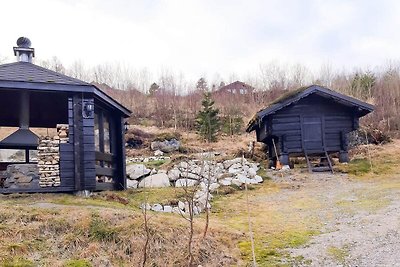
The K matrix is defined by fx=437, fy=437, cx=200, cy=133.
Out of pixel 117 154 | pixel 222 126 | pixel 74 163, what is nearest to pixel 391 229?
pixel 74 163

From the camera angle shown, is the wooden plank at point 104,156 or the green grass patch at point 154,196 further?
the wooden plank at point 104,156

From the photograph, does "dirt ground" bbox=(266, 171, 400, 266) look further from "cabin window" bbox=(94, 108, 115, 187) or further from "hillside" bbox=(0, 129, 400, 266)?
"cabin window" bbox=(94, 108, 115, 187)

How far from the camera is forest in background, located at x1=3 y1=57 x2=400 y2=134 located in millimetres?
27750

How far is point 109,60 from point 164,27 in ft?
69.2

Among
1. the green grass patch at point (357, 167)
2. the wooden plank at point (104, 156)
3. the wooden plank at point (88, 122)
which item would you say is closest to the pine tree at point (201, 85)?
the green grass patch at point (357, 167)

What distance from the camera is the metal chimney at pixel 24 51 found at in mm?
11766

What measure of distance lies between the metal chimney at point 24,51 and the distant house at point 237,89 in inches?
879

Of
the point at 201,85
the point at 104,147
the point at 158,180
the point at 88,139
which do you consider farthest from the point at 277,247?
the point at 201,85

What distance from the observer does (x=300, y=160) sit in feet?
60.7

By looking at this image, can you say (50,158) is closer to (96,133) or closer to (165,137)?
(96,133)

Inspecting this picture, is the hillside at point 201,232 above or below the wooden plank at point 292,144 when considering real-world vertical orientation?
below

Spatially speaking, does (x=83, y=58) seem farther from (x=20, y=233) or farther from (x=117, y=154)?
(x=20, y=233)

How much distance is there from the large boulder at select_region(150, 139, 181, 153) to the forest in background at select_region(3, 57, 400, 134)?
14.8 ft

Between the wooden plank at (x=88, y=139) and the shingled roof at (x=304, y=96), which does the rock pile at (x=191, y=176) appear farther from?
the wooden plank at (x=88, y=139)
